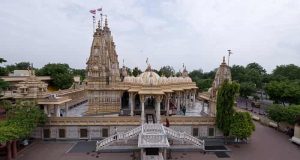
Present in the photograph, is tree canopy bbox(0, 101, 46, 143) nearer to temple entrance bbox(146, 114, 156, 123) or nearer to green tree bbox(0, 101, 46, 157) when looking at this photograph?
green tree bbox(0, 101, 46, 157)

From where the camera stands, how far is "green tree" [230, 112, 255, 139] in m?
26.9

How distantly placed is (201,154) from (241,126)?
17.9ft

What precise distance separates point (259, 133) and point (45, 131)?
27589 mm

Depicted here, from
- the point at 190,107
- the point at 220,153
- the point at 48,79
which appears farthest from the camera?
the point at 48,79

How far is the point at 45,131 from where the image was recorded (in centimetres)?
2983

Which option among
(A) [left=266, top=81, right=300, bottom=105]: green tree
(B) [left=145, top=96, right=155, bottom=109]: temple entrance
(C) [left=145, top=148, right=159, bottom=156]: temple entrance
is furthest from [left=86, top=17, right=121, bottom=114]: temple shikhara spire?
(A) [left=266, top=81, right=300, bottom=105]: green tree

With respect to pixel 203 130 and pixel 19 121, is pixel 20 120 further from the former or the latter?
pixel 203 130

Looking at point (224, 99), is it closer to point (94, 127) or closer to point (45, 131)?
point (94, 127)

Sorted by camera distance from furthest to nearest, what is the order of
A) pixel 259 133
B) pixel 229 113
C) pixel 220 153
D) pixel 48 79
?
pixel 48 79, pixel 259 133, pixel 229 113, pixel 220 153

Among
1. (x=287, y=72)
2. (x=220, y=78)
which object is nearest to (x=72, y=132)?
(x=220, y=78)

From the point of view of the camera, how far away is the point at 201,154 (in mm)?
25703

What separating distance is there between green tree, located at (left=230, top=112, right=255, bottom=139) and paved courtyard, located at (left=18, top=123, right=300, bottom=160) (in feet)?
5.60

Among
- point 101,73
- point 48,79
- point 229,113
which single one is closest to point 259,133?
point 229,113

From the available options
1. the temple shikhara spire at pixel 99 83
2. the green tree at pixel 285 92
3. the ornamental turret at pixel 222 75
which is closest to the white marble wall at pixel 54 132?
the temple shikhara spire at pixel 99 83
